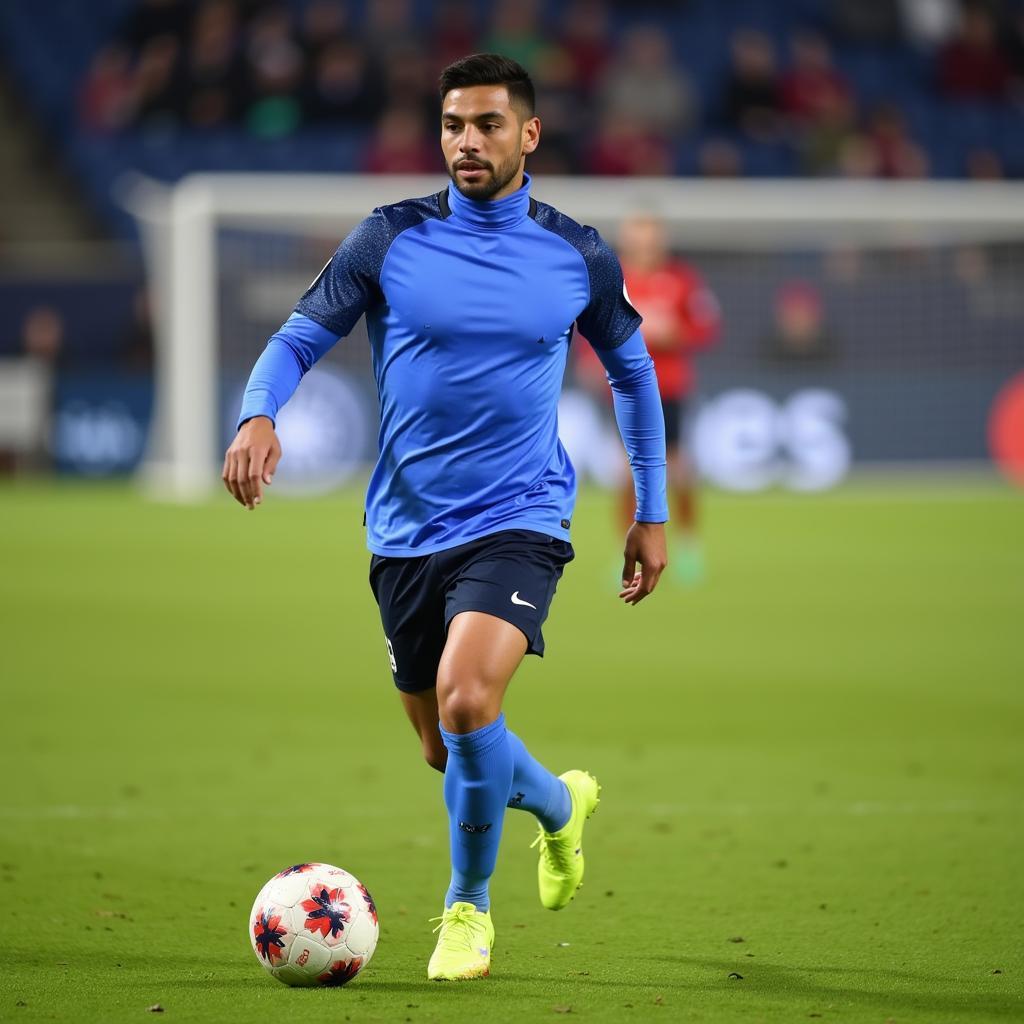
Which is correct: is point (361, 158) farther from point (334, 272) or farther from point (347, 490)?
point (334, 272)

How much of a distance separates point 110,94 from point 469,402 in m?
21.1

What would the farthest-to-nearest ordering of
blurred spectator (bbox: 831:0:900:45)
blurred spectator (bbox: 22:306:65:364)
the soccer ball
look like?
1. blurred spectator (bbox: 831:0:900:45)
2. blurred spectator (bbox: 22:306:65:364)
3. the soccer ball

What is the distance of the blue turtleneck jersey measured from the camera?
4516 millimetres

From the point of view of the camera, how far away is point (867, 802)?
666 cm

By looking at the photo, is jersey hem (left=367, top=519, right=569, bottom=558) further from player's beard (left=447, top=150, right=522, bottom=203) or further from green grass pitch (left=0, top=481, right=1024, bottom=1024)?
green grass pitch (left=0, top=481, right=1024, bottom=1024)

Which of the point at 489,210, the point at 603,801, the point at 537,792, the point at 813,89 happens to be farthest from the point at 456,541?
the point at 813,89

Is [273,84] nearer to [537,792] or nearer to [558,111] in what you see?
[558,111]

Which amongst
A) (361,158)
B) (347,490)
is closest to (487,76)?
(347,490)

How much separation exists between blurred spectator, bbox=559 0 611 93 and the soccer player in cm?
2097

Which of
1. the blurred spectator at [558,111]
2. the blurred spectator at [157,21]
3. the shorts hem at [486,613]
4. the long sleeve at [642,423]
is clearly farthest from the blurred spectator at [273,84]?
the shorts hem at [486,613]

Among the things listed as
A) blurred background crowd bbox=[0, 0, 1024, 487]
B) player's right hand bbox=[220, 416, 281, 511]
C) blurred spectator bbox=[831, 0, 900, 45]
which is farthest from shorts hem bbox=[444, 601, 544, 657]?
blurred spectator bbox=[831, 0, 900, 45]

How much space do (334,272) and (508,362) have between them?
18.2 inches

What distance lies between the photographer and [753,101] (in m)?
24.8

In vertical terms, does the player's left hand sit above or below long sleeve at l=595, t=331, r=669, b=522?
below
